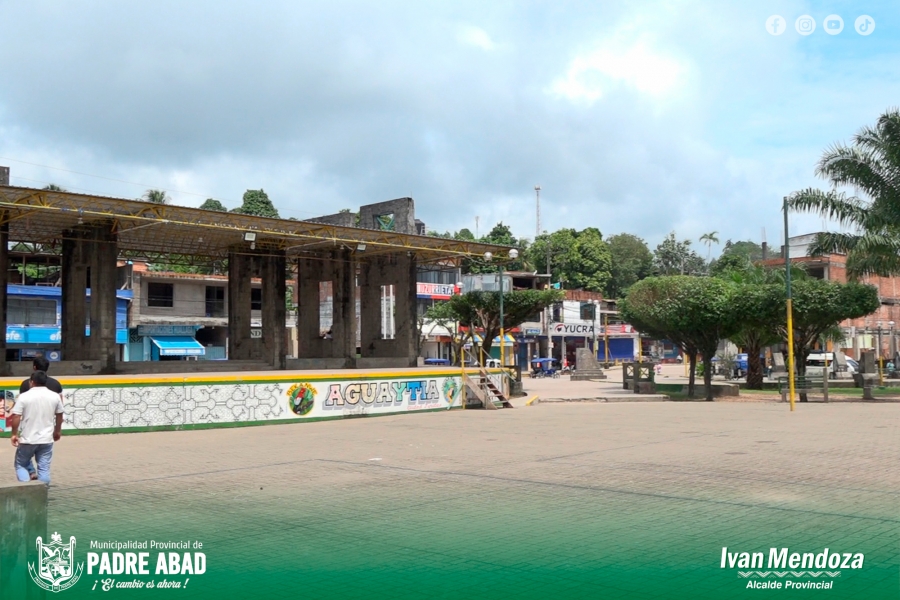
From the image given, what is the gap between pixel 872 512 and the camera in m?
8.36

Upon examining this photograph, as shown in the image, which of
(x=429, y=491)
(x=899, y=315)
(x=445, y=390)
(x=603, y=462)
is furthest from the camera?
(x=899, y=315)

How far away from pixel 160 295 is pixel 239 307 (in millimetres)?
13206

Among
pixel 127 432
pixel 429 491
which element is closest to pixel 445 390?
pixel 127 432

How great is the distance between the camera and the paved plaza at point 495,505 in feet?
20.7

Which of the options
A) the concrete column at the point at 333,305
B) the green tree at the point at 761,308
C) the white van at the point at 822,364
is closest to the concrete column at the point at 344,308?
the concrete column at the point at 333,305

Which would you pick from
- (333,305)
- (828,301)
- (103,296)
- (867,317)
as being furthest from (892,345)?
(103,296)

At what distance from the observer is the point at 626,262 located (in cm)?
9231

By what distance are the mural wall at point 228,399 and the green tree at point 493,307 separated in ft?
39.0

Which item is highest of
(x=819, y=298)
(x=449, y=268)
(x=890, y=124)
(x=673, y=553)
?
(x=890, y=124)

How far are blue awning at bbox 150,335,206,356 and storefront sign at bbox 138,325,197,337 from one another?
265mm

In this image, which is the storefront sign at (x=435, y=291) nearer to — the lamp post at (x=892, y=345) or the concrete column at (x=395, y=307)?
the concrete column at (x=395, y=307)

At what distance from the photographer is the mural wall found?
19.0 m

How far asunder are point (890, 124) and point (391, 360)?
23842mm

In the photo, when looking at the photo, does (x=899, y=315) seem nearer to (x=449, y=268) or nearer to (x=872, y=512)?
(x=449, y=268)
